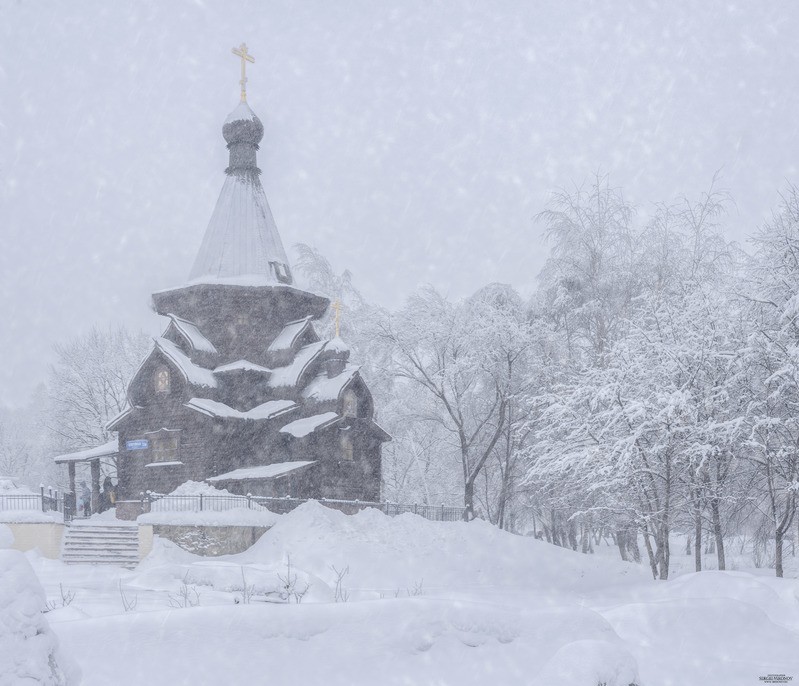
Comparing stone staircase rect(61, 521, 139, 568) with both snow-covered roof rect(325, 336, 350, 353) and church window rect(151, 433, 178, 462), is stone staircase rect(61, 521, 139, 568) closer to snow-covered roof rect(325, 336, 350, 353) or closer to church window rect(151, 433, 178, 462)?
church window rect(151, 433, 178, 462)

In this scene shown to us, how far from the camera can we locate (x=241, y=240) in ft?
100.0

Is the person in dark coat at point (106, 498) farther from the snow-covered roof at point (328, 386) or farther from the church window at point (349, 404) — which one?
the church window at point (349, 404)

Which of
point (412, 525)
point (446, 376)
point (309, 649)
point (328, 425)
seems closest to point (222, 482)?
point (328, 425)

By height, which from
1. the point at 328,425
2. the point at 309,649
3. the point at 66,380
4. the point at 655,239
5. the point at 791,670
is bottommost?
the point at 791,670

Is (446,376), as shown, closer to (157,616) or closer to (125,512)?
(125,512)

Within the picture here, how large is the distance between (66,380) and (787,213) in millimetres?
A: 33276

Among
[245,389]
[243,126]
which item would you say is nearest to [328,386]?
[245,389]

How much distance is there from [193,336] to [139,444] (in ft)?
13.7

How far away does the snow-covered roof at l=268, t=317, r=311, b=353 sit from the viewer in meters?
29.3

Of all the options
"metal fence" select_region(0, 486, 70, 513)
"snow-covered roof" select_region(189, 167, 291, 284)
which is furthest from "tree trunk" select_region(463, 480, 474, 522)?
"metal fence" select_region(0, 486, 70, 513)

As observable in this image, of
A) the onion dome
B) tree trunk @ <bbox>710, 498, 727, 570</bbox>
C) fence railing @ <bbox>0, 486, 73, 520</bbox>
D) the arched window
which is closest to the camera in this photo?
tree trunk @ <bbox>710, 498, 727, 570</bbox>

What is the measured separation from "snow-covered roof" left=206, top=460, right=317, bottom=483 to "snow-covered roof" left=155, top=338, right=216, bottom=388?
10.4ft

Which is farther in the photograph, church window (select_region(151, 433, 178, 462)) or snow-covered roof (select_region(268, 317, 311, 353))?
snow-covered roof (select_region(268, 317, 311, 353))

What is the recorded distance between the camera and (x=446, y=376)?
30250 mm
